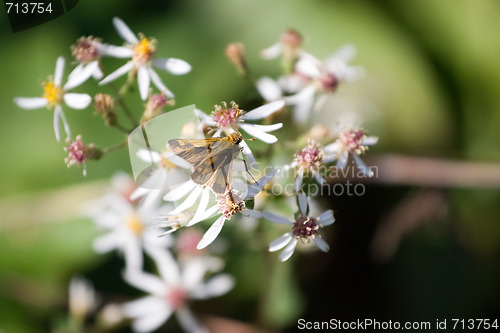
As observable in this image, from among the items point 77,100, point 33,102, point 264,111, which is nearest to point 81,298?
point 33,102

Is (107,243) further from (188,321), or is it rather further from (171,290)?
(188,321)

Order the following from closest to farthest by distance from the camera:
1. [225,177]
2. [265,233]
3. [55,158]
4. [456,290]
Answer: [225,177], [265,233], [456,290], [55,158]

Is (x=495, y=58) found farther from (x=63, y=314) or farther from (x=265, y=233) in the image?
(x=63, y=314)

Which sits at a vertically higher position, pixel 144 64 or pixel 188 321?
pixel 144 64

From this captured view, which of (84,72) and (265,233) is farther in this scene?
(265,233)

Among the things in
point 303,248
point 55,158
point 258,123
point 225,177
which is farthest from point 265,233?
point 55,158

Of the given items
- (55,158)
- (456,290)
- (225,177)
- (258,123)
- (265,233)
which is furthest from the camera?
(55,158)
